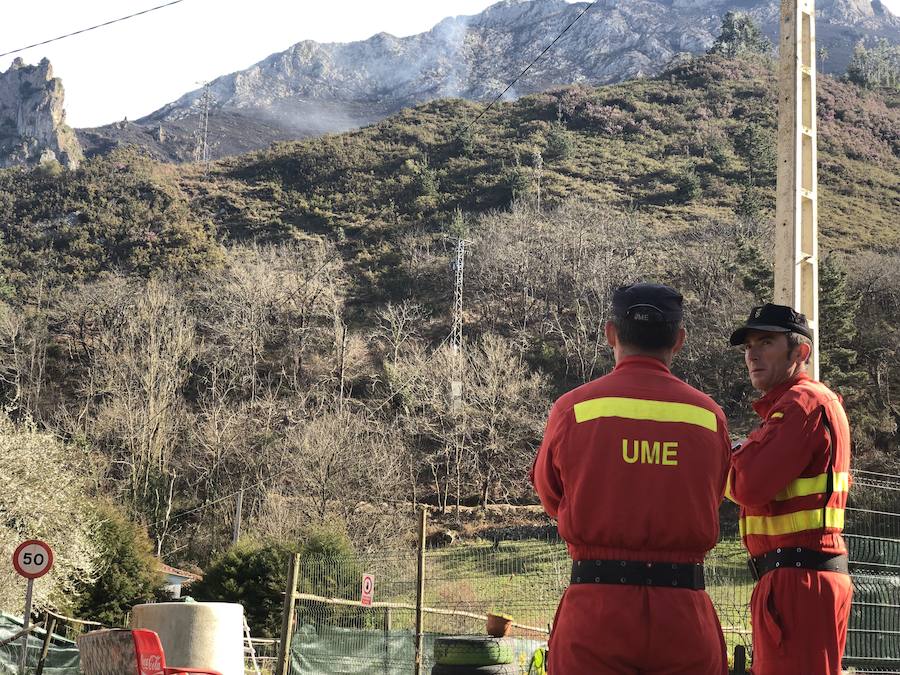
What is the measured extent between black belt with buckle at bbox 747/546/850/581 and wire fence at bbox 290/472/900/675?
2549 millimetres

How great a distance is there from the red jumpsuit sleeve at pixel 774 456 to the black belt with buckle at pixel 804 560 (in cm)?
25

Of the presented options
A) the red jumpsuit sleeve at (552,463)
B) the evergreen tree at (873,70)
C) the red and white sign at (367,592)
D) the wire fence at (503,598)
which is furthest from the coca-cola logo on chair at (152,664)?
the evergreen tree at (873,70)

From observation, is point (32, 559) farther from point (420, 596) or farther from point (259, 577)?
point (259, 577)

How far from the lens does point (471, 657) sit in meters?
7.53

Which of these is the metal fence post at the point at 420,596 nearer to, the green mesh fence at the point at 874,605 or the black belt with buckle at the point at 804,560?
the green mesh fence at the point at 874,605

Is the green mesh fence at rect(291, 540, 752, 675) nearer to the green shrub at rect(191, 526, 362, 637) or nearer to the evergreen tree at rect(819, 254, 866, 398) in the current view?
the green shrub at rect(191, 526, 362, 637)

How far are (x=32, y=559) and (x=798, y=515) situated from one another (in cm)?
984

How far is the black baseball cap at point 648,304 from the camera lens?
3.60 m

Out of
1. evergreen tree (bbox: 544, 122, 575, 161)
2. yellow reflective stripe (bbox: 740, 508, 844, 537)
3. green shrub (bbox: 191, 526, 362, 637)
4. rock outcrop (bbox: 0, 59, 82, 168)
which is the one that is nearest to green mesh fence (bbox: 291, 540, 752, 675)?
green shrub (bbox: 191, 526, 362, 637)

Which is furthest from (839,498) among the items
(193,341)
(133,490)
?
(193,341)

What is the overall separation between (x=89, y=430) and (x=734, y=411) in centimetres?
2888

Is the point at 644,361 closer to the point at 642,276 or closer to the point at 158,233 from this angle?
the point at 642,276

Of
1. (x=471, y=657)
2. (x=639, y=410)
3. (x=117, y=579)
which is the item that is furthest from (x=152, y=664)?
(x=117, y=579)

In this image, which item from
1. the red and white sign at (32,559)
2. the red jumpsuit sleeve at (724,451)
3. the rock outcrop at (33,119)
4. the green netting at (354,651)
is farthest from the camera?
the rock outcrop at (33,119)
